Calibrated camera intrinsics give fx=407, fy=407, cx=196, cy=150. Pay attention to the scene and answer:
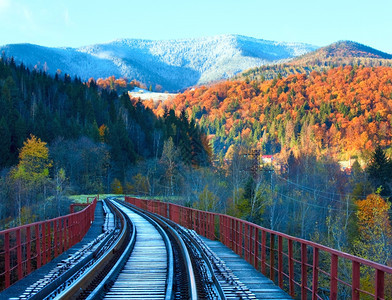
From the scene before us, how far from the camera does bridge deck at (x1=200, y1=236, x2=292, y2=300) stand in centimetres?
775

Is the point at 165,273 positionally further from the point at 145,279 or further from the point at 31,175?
the point at 31,175

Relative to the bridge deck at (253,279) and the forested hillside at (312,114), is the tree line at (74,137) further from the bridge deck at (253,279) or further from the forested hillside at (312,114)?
the bridge deck at (253,279)

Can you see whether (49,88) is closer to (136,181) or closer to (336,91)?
(136,181)

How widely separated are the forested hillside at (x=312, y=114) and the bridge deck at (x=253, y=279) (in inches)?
3149

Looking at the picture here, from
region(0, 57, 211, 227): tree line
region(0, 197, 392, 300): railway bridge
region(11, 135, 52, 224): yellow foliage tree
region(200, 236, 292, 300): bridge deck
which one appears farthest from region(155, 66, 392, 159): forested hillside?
region(0, 197, 392, 300): railway bridge

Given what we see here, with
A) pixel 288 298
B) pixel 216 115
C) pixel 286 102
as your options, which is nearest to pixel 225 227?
pixel 288 298

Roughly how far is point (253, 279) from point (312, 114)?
135 meters

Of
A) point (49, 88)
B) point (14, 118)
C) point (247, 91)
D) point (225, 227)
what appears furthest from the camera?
point (247, 91)

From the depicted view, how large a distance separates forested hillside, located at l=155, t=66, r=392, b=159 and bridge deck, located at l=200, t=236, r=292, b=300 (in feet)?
262

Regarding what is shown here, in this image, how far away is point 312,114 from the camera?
138m

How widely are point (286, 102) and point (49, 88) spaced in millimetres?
87422

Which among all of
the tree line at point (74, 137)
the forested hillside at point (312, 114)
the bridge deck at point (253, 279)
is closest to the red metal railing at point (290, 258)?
the bridge deck at point (253, 279)

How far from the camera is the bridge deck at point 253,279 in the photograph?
305 inches

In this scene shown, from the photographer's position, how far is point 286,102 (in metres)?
158
